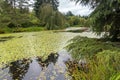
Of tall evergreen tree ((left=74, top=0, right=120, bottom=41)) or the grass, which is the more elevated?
tall evergreen tree ((left=74, top=0, right=120, bottom=41))

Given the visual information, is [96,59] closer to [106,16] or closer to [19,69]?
[106,16]

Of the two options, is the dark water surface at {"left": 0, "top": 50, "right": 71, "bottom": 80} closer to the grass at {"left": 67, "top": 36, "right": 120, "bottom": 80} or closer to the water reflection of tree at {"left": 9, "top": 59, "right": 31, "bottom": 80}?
the water reflection of tree at {"left": 9, "top": 59, "right": 31, "bottom": 80}

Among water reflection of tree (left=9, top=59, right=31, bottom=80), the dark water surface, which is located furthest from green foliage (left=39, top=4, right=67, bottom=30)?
the dark water surface

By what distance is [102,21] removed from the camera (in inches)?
216

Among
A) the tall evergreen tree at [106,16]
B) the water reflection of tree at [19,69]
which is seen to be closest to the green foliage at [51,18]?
the water reflection of tree at [19,69]

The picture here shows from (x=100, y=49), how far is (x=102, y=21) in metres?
0.87

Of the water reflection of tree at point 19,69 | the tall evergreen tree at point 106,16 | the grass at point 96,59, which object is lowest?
the water reflection of tree at point 19,69

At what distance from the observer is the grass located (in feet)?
11.1

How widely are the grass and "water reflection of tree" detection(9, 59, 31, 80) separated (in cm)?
193

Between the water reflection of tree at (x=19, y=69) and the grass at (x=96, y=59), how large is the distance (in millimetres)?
1929

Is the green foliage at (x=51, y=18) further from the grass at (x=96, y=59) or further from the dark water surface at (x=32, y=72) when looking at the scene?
the grass at (x=96, y=59)

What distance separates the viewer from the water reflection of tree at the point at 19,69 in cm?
655

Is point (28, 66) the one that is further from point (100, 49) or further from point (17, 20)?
point (17, 20)

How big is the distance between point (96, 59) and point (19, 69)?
12.7ft
